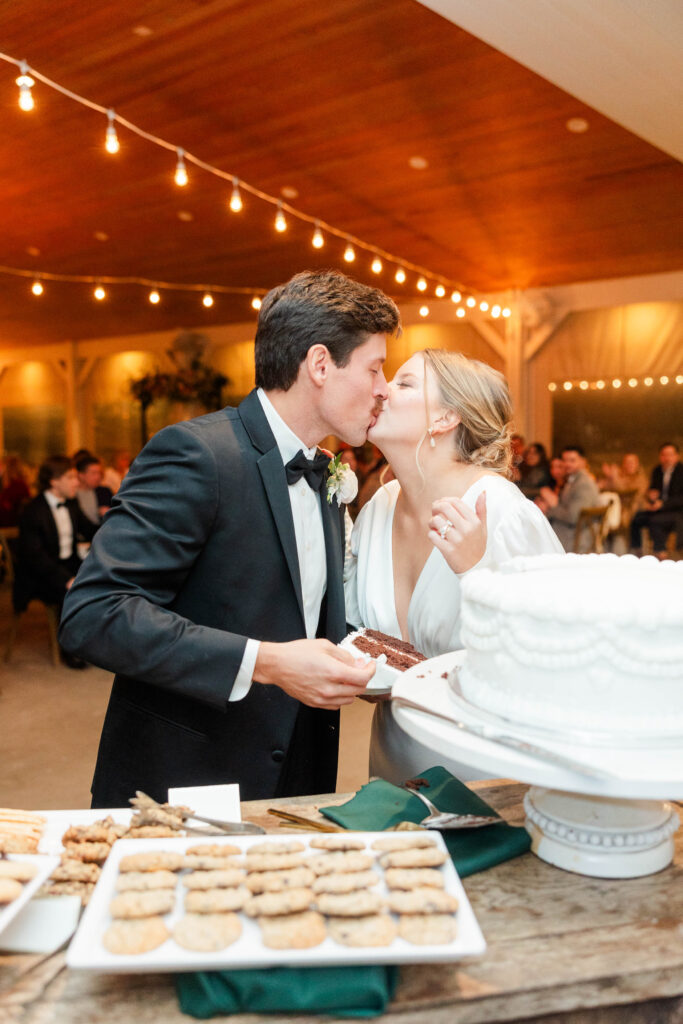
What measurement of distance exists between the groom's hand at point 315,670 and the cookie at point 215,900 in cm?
53

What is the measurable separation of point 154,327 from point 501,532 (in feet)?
47.2

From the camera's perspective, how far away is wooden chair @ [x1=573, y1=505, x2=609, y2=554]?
7.74 meters

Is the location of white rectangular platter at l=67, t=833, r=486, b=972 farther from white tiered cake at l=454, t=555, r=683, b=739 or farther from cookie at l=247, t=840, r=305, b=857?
white tiered cake at l=454, t=555, r=683, b=739

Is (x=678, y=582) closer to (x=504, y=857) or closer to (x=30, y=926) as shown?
(x=504, y=857)

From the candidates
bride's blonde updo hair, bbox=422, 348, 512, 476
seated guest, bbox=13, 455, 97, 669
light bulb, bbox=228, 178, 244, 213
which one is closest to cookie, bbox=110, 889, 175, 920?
bride's blonde updo hair, bbox=422, 348, 512, 476

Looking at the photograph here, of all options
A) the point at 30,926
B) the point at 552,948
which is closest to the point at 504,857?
the point at 552,948

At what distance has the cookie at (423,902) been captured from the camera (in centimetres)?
98

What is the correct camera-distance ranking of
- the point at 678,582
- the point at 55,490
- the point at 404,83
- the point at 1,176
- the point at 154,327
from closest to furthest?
the point at 678,582
the point at 404,83
the point at 55,490
the point at 1,176
the point at 154,327

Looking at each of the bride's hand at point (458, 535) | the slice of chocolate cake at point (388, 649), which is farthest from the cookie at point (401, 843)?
the bride's hand at point (458, 535)

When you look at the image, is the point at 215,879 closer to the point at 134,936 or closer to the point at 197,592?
the point at 134,936

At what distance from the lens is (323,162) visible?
7.45 m

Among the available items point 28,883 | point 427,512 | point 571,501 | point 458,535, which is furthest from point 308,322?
point 571,501

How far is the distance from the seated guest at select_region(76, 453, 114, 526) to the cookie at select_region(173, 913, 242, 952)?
293 inches

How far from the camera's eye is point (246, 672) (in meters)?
1.58
